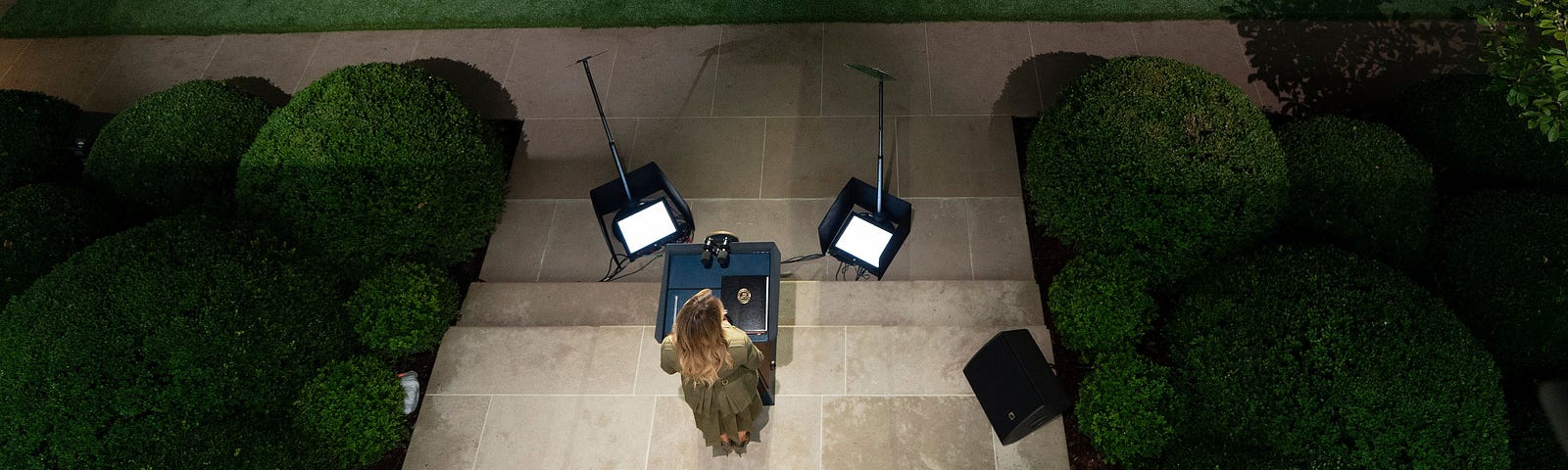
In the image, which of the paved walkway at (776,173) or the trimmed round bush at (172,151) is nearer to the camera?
the paved walkway at (776,173)

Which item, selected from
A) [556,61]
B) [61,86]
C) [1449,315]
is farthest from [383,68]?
[1449,315]

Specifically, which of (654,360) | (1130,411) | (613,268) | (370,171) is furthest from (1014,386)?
(370,171)

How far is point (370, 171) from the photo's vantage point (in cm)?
544

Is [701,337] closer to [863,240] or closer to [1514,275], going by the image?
[863,240]

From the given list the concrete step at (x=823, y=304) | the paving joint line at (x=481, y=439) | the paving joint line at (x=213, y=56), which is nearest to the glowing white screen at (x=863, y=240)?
the concrete step at (x=823, y=304)

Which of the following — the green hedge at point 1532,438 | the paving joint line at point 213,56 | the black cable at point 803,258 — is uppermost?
the paving joint line at point 213,56

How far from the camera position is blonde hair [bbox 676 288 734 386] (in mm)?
3967

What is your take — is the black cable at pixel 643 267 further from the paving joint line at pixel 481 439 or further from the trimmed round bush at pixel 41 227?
the trimmed round bush at pixel 41 227

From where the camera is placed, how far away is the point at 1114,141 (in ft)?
17.1

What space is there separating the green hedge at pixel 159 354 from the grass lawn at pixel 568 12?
3.81 m

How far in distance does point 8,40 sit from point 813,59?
771 cm

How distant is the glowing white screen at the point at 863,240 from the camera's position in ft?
18.6

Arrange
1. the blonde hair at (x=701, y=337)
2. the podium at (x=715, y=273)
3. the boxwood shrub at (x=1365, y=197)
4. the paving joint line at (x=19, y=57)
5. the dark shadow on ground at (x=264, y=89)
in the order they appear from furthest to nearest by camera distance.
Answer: the paving joint line at (x=19, y=57) → the dark shadow on ground at (x=264, y=89) → the boxwood shrub at (x=1365, y=197) → the podium at (x=715, y=273) → the blonde hair at (x=701, y=337)

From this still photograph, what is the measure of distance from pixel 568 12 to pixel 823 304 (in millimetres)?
4174
